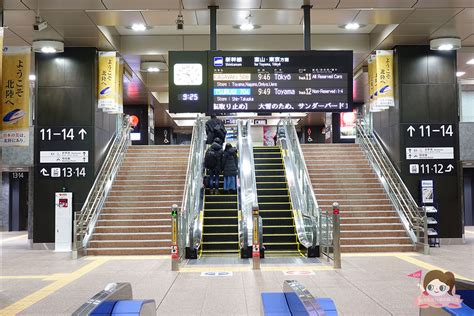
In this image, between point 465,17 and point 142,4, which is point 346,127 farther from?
point 142,4

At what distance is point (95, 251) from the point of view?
11.7 m

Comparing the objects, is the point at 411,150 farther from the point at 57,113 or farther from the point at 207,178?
the point at 57,113

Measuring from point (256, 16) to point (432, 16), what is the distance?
3.72m

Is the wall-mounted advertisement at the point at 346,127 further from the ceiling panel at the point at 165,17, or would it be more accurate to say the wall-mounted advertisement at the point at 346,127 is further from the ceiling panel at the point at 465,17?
the ceiling panel at the point at 165,17

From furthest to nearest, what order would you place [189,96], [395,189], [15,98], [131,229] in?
[395,189] → [131,229] → [189,96] → [15,98]

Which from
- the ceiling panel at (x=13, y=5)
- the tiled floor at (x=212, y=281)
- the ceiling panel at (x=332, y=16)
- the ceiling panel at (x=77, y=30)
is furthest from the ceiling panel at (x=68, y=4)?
the tiled floor at (x=212, y=281)

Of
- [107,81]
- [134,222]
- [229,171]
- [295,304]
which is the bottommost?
[134,222]

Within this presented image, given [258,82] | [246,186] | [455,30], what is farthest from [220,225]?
[455,30]

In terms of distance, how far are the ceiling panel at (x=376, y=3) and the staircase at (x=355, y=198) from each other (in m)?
5.18

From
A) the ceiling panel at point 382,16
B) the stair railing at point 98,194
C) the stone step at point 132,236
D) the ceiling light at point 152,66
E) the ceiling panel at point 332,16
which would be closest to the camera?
the ceiling panel at point 382,16

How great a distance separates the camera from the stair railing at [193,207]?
430 inches

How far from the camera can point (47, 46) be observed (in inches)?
491

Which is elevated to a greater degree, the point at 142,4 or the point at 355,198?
the point at 142,4

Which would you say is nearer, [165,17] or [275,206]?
[165,17]
